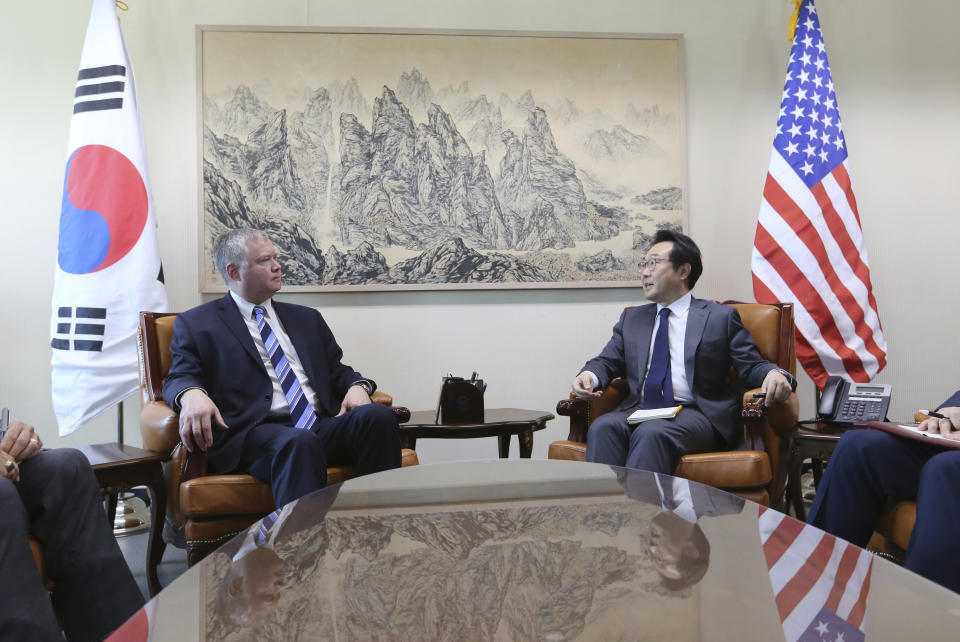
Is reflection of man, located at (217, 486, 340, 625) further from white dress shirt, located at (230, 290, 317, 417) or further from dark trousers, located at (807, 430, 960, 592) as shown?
dark trousers, located at (807, 430, 960, 592)

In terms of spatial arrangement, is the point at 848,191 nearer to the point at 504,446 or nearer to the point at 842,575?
the point at 504,446

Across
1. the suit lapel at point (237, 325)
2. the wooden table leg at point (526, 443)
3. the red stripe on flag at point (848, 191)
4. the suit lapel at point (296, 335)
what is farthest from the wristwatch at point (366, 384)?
the red stripe on flag at point (848, 191)

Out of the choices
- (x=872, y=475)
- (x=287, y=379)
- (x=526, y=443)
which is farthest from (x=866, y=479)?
(x=287, y=379)

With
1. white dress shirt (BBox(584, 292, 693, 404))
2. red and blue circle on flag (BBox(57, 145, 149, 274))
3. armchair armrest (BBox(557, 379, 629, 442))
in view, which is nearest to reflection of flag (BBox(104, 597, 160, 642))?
armchair armrest (BBox(557, 379, 629, 442))

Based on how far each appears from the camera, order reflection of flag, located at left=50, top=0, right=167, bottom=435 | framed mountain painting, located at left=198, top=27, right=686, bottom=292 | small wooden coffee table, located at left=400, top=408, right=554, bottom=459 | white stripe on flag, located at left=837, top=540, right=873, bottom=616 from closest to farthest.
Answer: white stripe on flag, located at left=837, top=540, right=873, bottom=616, small wooden coffee table, located at left=400, top=408, right=554, bottom=459, reflection of flag, located at left=50, top=0, right=167, bottom=435, framed mountain painting, located at left=198, top=27, right=686, bottom=292

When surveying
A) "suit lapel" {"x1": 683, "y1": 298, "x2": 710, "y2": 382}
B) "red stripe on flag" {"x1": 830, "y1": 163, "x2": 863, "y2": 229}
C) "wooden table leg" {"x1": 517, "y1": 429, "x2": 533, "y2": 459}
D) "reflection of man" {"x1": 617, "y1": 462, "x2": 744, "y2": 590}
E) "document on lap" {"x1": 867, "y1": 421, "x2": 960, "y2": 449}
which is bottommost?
"wooden table leg" {"x1": 517, "y1": 429, "x2": 533, "y2": 459}

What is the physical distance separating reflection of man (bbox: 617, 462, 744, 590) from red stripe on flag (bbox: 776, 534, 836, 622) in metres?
0.15

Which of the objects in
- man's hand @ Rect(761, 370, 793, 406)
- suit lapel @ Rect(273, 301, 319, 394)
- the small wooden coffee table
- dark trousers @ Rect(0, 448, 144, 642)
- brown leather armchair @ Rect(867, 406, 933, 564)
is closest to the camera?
dark trousers @ Rect(0, 448, 144, 642)

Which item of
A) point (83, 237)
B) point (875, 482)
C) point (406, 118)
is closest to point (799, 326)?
point (875, 482)

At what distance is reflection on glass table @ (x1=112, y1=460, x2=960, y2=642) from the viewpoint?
3.81ft

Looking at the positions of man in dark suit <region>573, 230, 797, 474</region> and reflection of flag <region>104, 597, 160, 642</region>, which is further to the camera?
man in dark suit <region>573, 230, 797, 474</region>

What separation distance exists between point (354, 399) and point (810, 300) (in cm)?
255

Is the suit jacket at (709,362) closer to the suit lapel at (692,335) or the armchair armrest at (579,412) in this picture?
the suit lapel at (692,335)

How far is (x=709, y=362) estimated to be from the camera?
3.32 m
